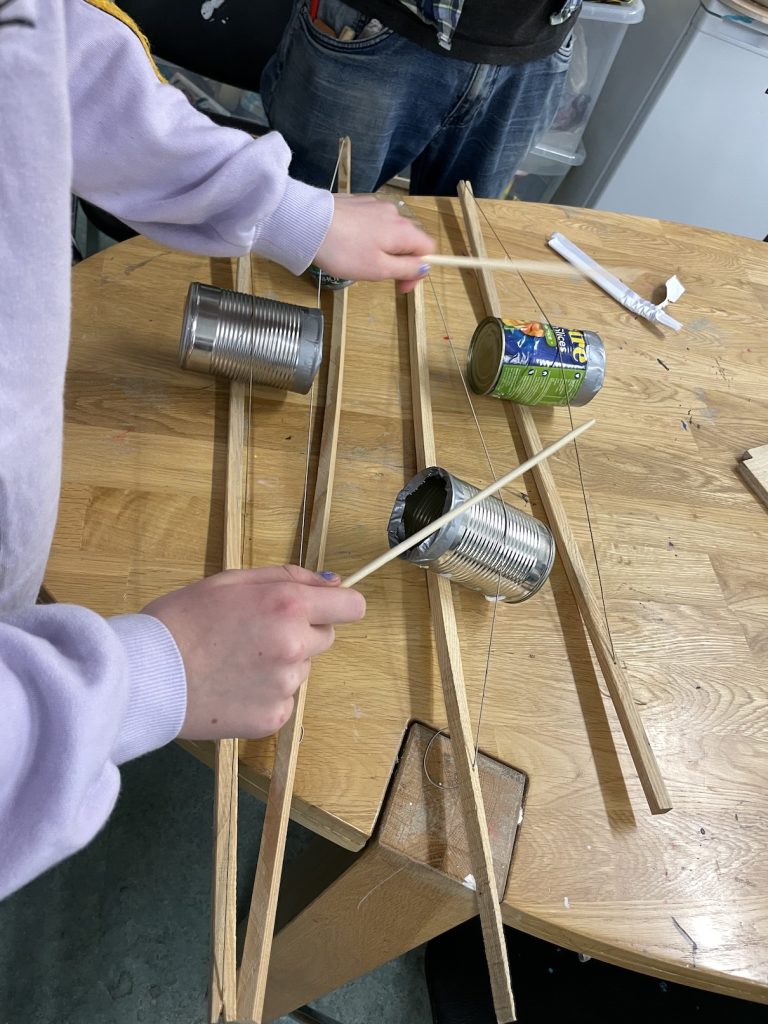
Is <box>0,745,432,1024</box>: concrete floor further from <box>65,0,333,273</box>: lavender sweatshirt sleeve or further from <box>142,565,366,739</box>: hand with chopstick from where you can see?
<box>65,0,333,273</box>: lavender sweatshirt sleeve

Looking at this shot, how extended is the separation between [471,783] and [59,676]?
42cm

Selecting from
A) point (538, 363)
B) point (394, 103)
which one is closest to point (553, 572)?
point (538, 363)

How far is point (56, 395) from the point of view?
0.68 m

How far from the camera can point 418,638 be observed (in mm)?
854

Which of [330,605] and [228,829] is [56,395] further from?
[228,829]

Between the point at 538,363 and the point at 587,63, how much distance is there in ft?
6.06

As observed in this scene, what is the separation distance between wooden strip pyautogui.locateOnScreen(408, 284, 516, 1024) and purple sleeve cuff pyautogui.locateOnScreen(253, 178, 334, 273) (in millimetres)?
264

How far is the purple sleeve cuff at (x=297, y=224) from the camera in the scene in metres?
0.93

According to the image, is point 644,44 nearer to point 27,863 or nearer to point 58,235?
point 58,235

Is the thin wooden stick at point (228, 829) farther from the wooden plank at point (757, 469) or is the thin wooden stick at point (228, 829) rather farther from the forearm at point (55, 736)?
the wooden plank at point (757, 469)

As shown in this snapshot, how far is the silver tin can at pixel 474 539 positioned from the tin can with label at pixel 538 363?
0.23 meters

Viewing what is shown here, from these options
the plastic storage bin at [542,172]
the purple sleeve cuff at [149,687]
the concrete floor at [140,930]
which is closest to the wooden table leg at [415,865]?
the purple sleeve cuff at [149,687]

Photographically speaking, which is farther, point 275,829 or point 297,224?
point 297,224

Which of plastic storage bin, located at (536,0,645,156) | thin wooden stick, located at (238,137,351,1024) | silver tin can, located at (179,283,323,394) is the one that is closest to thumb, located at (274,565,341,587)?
thin wooden stick, located at (238,137,351,1024)
